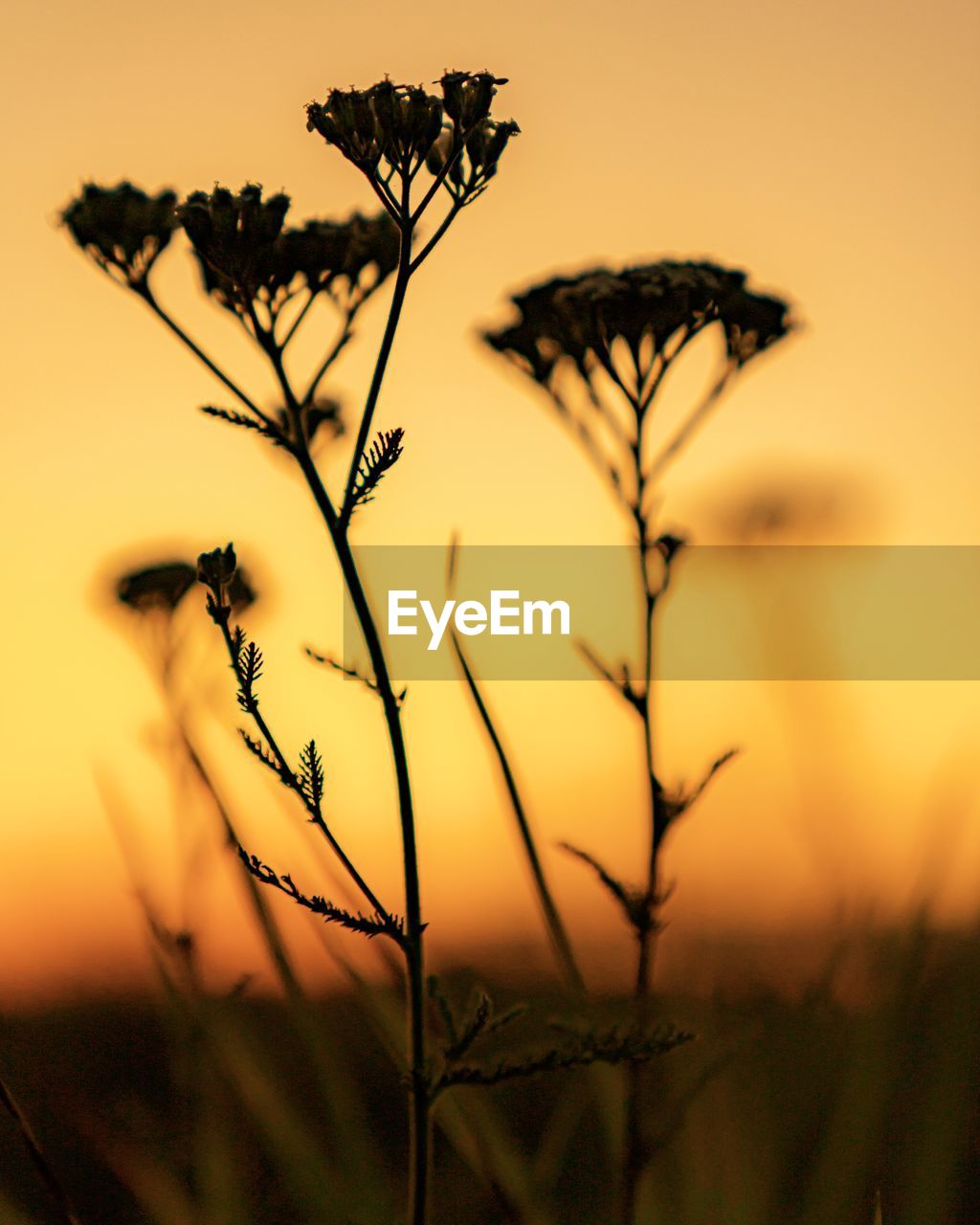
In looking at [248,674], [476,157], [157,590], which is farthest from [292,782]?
[157,590]

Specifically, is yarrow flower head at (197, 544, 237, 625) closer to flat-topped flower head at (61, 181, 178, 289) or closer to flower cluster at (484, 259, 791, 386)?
flat-topped flower head at (61, 181, 178, 289)

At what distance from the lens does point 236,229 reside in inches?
56.6

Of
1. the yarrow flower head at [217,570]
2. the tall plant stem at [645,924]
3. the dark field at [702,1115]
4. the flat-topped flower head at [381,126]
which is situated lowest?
the dark field at [702,1115]

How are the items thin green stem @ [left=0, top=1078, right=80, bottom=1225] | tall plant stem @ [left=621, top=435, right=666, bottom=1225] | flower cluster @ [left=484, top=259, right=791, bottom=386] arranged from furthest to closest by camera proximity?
1. flower cluster @ [left=484, top=259, right=791, bottom=386]
2. tall plant stem @ [left=621, top=435, right=666, bottom=1225]
3. thin green stem @ [left=0, top=1078, right=80, bottom=1225]

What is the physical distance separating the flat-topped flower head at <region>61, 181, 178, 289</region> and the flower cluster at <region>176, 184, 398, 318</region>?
0.13 meters

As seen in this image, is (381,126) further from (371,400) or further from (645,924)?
(645,924)

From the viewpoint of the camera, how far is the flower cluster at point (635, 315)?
2064 mm

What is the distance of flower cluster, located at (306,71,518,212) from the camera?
1420 millimetres

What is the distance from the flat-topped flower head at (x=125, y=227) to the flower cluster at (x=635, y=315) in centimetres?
74

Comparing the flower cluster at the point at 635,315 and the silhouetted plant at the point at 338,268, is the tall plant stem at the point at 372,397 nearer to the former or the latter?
the silhouetted plant at the point at 338,268

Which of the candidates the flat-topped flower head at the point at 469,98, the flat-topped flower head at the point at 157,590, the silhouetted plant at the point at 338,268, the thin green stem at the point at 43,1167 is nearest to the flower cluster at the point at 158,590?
the flat-topped flower head at the point at 157,590

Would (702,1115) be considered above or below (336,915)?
below

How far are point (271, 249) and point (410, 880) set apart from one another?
819 millimetres

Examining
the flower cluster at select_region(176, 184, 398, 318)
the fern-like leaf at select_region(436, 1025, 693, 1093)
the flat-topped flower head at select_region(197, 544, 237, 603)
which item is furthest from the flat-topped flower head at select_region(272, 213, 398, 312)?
the fern-like leaf at select_region(436, 1025, 693, 1093)
